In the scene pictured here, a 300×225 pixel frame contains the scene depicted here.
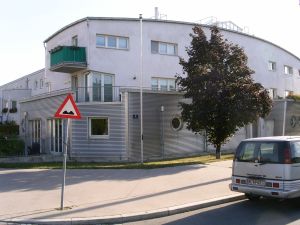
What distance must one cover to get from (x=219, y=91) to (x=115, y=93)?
261 inches

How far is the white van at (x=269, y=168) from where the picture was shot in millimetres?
9203

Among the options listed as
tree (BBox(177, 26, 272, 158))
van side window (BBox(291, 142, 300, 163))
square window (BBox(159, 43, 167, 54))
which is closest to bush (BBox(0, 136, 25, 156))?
tree (BBox(177, 26, 272, 158))

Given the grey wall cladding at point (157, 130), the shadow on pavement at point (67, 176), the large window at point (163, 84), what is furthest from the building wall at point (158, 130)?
the shadow on pavement at point (67, 176)

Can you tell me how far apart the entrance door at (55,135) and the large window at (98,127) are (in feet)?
8.33

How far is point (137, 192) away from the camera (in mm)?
11367

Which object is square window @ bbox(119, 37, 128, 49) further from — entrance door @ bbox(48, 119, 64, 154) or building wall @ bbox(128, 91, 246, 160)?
entrance door @ bbox(48, 119, 64, 154)

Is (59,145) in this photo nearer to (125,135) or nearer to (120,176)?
(125,135)

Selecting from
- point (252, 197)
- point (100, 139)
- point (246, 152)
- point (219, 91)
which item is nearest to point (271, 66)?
point (219, 91)

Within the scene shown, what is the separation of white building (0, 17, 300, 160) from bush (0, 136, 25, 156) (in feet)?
5.21

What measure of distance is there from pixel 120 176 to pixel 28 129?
16020 millimetres

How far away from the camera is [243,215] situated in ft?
29.8

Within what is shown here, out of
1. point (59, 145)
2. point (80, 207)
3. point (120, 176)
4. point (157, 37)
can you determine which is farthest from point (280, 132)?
point (80, 207)

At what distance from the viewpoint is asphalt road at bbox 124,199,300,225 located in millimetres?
8469

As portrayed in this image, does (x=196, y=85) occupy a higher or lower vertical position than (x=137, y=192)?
higher
